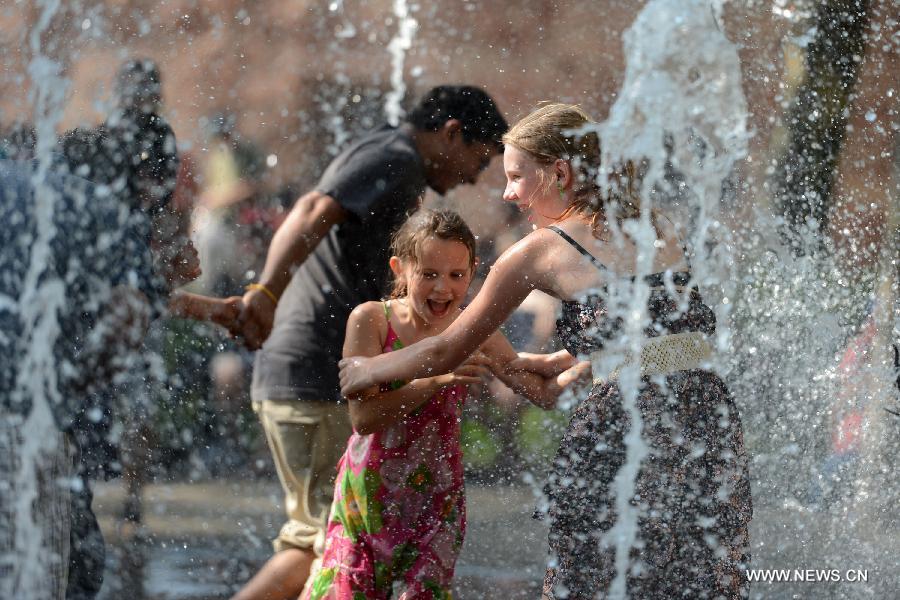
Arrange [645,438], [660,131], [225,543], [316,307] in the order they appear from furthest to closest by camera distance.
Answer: [225,543] < [316,307] < [660,131] < [645,438]

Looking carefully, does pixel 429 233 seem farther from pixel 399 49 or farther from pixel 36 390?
pixel 399 49

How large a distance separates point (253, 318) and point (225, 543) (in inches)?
52.9

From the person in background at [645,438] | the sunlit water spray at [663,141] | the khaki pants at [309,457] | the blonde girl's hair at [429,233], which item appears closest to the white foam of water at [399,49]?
the sunlit water spray at [663,141]

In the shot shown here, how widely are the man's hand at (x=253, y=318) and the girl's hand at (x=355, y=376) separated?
752 millimetres

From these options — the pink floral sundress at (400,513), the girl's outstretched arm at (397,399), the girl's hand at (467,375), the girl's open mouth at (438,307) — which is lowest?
the pink floral sundress at (400,513)

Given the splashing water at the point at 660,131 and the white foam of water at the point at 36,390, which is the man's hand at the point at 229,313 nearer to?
the white foam of water at the point at 36,390

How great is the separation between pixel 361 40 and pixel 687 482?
4.74 metres

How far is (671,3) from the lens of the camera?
10.6 ft

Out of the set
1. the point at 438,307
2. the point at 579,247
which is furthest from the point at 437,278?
the point at 579,247

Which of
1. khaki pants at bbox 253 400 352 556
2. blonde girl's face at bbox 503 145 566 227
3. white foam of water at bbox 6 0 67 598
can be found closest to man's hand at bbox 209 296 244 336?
khaki pants at bbox 253 400 352 556

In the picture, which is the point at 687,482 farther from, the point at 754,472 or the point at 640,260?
the point at 754,472

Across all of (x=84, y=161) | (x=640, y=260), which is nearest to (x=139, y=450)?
(x=84, y=161)

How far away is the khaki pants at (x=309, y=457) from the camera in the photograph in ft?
10.5

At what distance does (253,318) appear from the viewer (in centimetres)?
324
